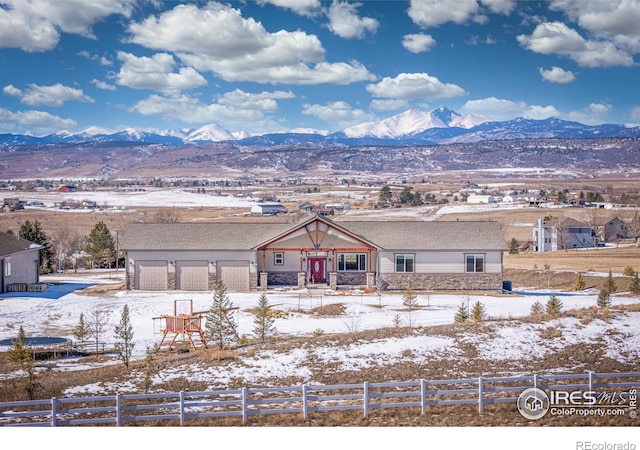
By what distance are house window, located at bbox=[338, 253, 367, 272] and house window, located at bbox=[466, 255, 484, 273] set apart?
6368mm

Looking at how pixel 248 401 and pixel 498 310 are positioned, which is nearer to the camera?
pixel 248 401

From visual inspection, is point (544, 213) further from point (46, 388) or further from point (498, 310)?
point (46, 388)

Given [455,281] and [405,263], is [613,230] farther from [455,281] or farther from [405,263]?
[405,263]

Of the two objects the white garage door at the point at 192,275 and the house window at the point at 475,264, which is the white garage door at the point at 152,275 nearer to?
the white garage door at the point at 192,275

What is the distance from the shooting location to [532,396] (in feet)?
56.5

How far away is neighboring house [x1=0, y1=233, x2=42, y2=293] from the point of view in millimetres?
39219

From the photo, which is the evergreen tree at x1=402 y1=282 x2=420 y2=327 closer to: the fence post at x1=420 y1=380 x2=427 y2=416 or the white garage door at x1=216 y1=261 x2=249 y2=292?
the white garage door at x1=216 y1=261 x2=249 y2=292

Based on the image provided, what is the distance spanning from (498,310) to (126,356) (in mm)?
18800

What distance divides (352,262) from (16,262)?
20.2m

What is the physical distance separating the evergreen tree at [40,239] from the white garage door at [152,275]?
13.1 m

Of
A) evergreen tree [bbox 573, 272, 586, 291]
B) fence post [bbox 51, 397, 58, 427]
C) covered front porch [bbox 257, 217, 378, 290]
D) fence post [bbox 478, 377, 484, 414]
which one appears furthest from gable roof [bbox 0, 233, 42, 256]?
evergreen tree [bbox 573, 272, 586, 291]

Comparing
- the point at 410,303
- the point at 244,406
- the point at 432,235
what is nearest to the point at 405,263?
the point at 432,235

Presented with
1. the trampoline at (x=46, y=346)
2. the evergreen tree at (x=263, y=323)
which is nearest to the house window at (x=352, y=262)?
the evergreen tree at (x=263, y=323)
